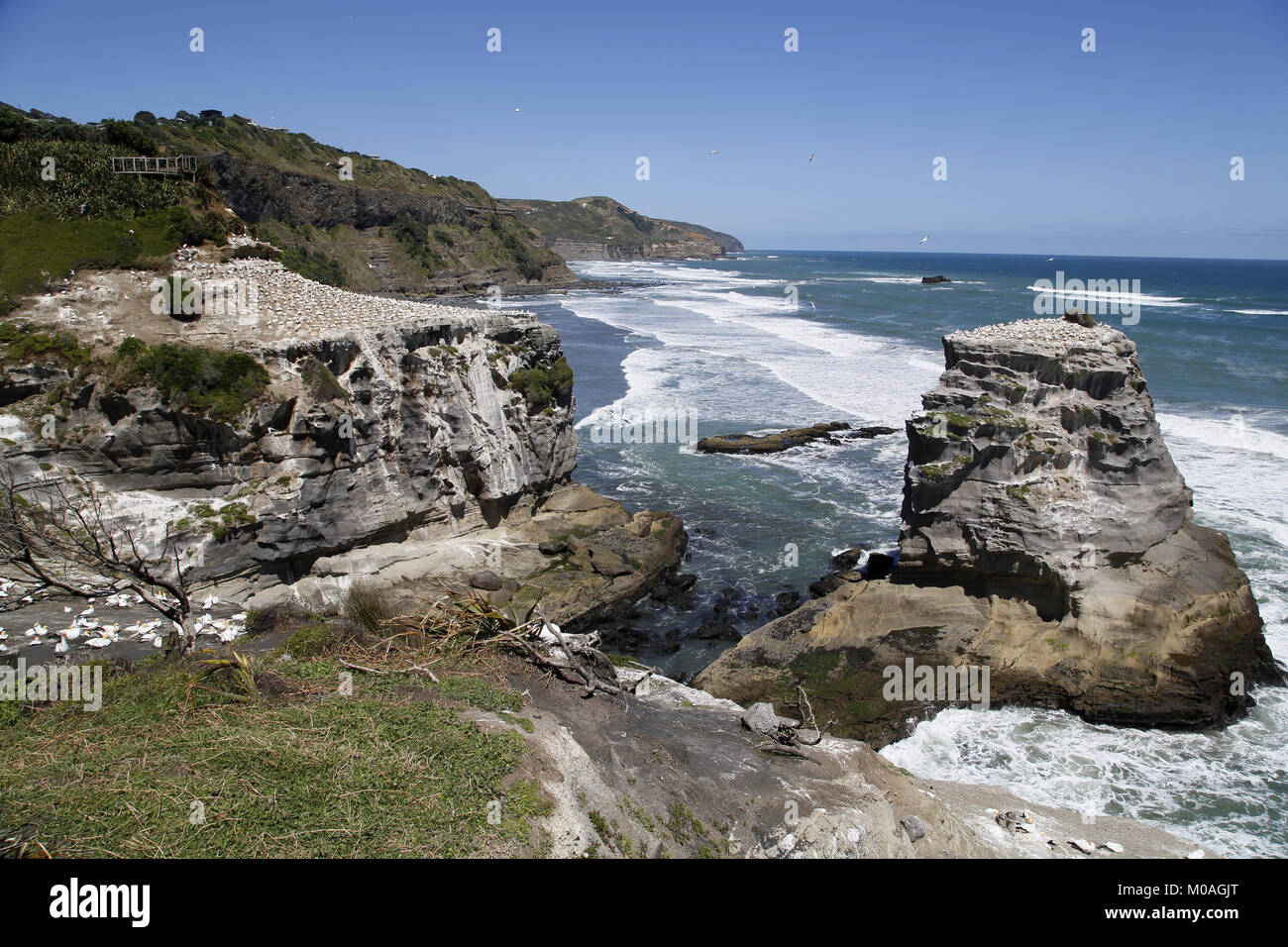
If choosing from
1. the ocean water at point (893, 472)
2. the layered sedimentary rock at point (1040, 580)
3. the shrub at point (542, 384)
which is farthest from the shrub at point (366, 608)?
the shrub at point (542, 384)

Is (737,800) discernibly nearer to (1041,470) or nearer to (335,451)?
(1041,470)

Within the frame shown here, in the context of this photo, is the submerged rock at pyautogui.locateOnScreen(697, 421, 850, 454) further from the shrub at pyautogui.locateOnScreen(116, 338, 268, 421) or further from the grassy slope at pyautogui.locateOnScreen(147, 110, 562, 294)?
the grassy slope at pyautogui.locateOnScreen(147, 110, 562, 294)

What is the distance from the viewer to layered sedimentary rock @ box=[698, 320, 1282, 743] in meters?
14.7

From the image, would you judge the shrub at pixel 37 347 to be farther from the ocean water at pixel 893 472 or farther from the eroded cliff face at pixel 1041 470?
the eroded cliff face at pixel 1041 470

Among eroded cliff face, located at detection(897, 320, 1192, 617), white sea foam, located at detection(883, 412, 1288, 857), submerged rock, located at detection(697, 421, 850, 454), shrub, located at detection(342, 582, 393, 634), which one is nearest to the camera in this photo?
white sea foam, located at detection(883, 412, 1288, 857)

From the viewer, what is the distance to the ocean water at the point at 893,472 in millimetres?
12930

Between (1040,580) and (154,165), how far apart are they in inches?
940

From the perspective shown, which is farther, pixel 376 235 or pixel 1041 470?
pixel 376 235

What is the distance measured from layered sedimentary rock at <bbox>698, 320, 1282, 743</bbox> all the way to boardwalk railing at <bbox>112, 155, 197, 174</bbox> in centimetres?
1860

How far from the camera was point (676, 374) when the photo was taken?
4569cm

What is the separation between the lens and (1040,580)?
15891mm

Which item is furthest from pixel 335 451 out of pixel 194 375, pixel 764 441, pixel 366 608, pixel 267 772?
pixel 764 441

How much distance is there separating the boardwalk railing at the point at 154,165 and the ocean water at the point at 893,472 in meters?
15.5

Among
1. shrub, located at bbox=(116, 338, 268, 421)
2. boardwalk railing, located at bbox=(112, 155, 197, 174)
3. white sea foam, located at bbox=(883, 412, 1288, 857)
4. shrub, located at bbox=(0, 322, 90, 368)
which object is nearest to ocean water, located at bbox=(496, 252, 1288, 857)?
white sea foam, located at bbox=(883, 412, 1288, 857)
